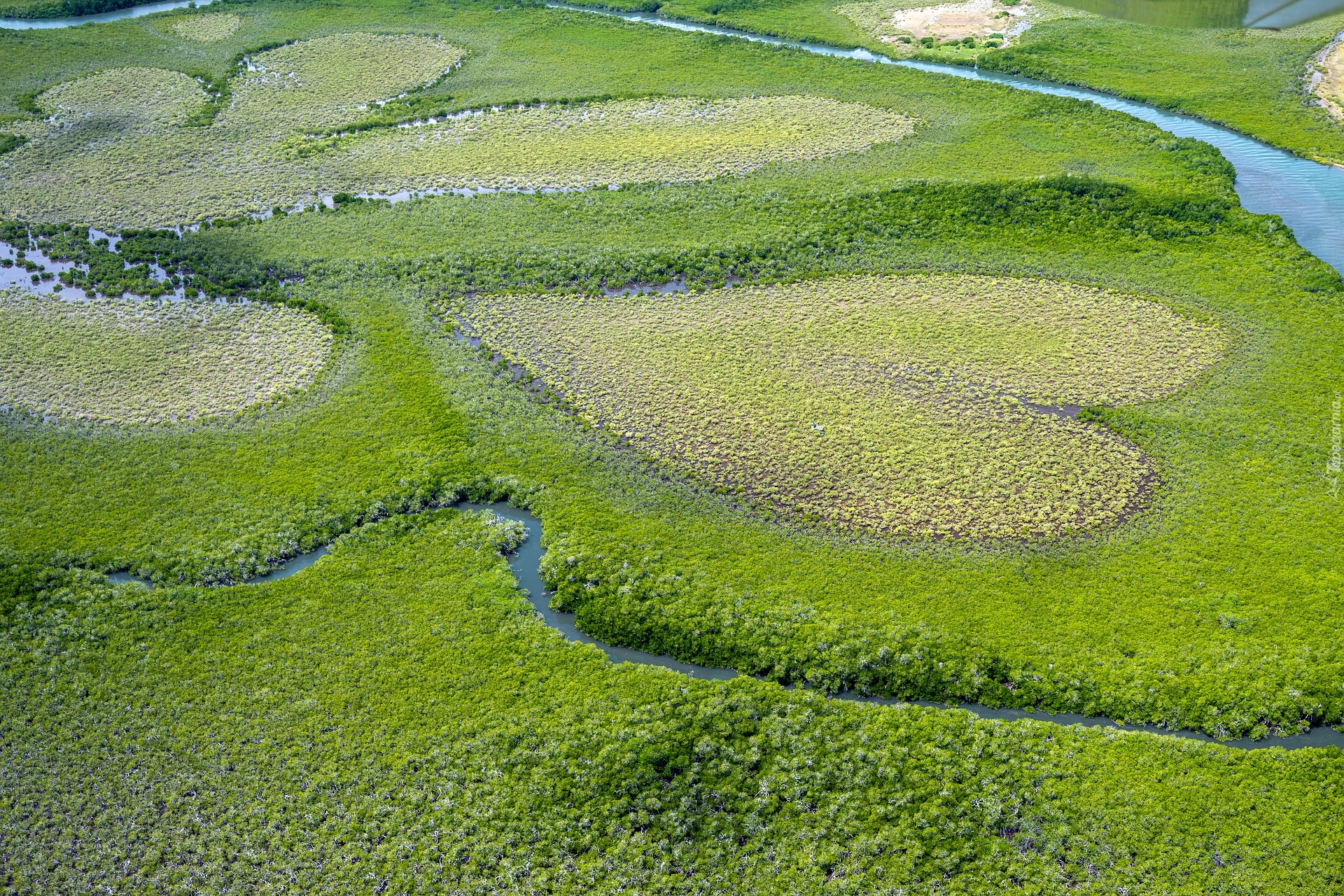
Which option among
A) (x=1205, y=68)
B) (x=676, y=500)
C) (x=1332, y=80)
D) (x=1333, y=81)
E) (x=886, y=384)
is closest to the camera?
(x=676, y=500)

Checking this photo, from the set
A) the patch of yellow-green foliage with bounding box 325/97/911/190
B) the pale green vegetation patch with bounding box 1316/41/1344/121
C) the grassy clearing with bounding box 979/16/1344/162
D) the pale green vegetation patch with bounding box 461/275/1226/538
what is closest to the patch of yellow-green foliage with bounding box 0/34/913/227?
the patch of yellow-green foliage with bounding box 325/97/911/190

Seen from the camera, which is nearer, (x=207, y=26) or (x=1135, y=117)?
(x=1135, y=117)

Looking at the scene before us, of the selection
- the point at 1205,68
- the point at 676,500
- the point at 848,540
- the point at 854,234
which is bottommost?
the point at 848,540

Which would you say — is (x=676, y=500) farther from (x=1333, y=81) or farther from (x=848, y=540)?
(x=1333, y=81)

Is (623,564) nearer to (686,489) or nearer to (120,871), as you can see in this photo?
(686,489)

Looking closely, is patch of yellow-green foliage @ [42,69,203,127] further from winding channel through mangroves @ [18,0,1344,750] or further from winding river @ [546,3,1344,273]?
winding river @ [546,3,1344,273]

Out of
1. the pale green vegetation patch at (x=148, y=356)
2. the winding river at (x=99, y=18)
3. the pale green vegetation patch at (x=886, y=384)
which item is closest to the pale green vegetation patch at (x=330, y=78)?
the winding river at (x=99, y=18)

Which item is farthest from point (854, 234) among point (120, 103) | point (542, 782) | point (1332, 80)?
point (120, 103)
